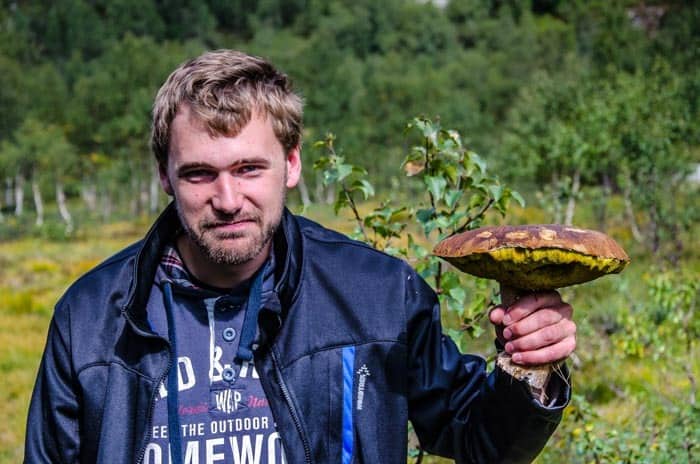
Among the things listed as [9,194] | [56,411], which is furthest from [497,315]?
[9,194]

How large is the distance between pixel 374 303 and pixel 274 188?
44 cm

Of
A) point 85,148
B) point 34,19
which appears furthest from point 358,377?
point 34,19

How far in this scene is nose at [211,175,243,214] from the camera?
2.16 m

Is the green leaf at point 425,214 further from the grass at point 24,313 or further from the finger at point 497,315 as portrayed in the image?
the grass at point 24,313

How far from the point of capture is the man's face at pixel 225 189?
2188 mm

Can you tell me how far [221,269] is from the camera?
2.30 meters

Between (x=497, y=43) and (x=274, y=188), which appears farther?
(x=497, y=43)

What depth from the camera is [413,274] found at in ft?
7.79

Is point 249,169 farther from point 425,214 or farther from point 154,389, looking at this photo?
point 425,214

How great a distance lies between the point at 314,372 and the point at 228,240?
0.45 metres

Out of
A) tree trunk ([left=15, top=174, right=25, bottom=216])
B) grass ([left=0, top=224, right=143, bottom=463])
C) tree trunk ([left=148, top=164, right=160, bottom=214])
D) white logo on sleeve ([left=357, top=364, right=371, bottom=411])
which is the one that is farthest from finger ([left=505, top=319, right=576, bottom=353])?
tree trunk ([left=15, top=174, right=25, bottom=216])

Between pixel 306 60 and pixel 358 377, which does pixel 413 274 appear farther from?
pixel 306 60

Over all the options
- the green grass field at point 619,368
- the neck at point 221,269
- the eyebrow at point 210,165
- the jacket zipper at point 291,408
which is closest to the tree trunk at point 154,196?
the green grass field at point 619,368

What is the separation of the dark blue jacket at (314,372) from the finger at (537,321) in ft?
0.82
